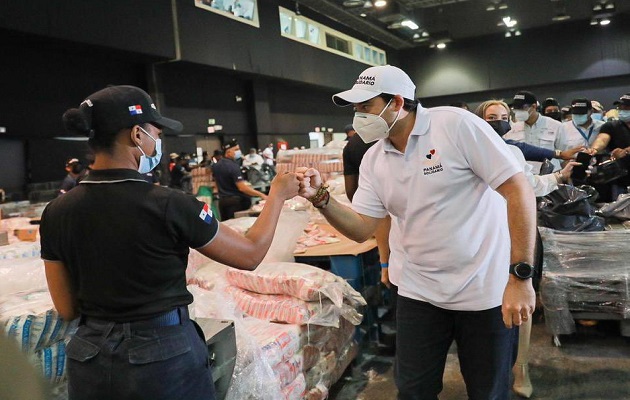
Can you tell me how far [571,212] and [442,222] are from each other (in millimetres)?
1926

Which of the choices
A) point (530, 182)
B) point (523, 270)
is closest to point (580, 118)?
point (530, 182)

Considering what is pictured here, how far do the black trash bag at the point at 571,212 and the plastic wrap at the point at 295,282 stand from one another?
1.39 meters

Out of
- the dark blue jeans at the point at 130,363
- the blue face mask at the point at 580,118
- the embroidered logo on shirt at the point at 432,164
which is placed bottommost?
the dark blue jeans at the point at 130,363

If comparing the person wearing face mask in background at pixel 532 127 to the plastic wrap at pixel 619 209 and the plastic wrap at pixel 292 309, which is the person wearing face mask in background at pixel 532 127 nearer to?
the plastic wrap at pixel 619 209

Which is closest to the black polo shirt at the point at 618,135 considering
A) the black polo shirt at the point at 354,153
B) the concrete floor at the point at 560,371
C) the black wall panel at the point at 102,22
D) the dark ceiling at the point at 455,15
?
the concrete floor at the point at 560,371

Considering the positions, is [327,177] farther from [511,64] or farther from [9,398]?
[511,64]

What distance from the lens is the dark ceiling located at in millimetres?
13000

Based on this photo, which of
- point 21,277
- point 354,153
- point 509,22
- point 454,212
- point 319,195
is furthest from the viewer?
point 509,22

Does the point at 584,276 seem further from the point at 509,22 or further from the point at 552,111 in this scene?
the point at 509,22

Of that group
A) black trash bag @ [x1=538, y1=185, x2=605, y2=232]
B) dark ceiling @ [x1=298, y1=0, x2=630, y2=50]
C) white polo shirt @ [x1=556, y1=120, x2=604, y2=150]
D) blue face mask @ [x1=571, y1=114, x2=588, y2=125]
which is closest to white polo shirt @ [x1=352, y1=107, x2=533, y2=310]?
black trash bag @ [x1=538, y1=185, x2=605, y2=232]

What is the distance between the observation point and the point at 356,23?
48.2 feet

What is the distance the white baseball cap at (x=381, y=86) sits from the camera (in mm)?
1883

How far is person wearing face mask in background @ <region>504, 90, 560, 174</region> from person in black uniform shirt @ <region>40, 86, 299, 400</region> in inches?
151

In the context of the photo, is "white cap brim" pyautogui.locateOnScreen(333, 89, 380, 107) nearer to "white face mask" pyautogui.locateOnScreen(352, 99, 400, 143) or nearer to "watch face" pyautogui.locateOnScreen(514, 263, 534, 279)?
"white face mask" pyautogui.locateOnScreen(352, 99, 400, 143)
